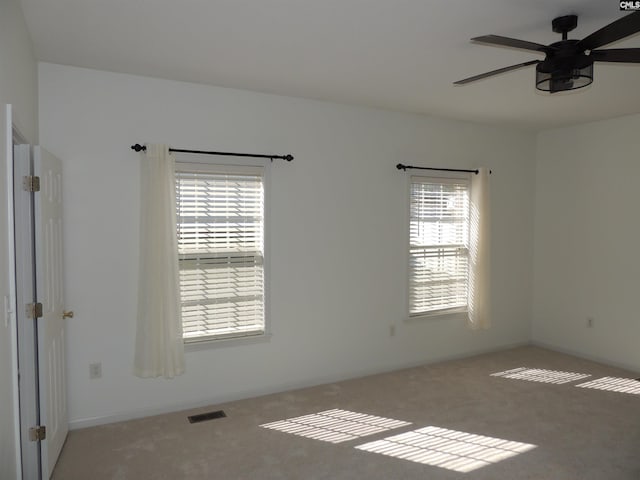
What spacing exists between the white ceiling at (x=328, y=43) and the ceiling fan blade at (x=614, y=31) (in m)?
0.33

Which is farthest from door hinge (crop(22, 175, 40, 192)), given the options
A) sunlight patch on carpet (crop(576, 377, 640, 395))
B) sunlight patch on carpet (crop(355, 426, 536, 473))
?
sunlight patch on carpet (crop(576, 377, 640, 395))

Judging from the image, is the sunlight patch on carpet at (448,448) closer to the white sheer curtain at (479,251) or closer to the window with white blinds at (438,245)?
the window with white blinds at (438,245)

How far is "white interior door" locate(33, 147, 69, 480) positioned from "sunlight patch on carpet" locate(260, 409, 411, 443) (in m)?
1.42

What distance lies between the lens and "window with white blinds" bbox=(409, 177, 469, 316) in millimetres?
5012

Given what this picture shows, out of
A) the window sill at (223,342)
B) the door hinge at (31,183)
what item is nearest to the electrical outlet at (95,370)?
the window sill at (223,342)

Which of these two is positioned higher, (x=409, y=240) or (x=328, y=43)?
(x=328, y=43)

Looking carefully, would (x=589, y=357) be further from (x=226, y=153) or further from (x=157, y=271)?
(x=157, y=271)

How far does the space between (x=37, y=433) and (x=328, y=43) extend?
283 cm

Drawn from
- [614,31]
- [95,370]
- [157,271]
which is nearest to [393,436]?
[157,271]

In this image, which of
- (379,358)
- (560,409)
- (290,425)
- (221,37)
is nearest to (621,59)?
(221,37)

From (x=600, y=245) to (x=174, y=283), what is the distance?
4535 millimetres

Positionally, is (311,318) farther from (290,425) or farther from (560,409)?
(560,409)

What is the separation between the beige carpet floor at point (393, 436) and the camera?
9.59 ft

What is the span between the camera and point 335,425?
3584mm
